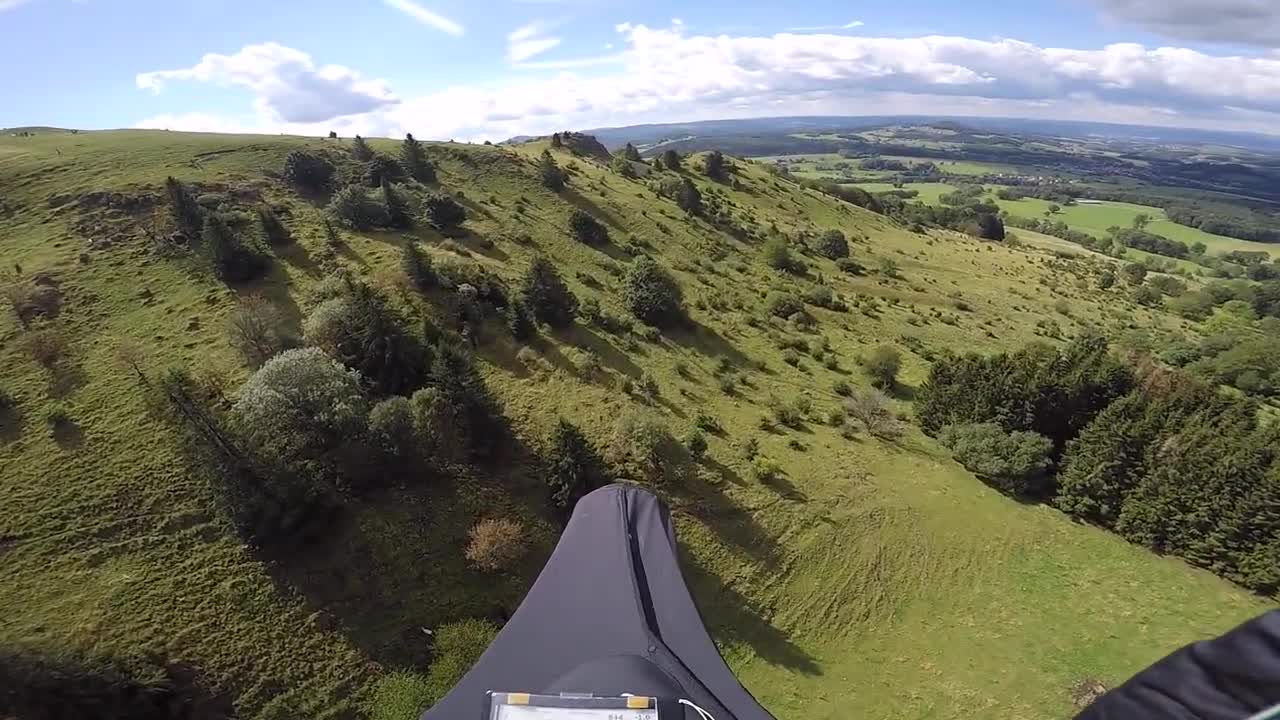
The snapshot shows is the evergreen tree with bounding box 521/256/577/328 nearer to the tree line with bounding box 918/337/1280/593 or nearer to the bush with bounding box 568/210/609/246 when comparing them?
the bush with bounding box 568/210/609/246

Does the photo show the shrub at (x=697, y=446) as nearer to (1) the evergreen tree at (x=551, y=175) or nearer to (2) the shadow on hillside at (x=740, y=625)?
(2) the shadow on hillside at (x=740, y=625)

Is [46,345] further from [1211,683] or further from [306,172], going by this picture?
[1211,683]

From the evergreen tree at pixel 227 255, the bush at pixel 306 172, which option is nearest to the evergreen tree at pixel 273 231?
the evergreen tree at pixel 227 255

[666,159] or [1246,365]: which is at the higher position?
[666,159]

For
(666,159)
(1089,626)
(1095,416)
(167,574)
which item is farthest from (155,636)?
(666,159)

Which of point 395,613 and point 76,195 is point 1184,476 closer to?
point 395,613
